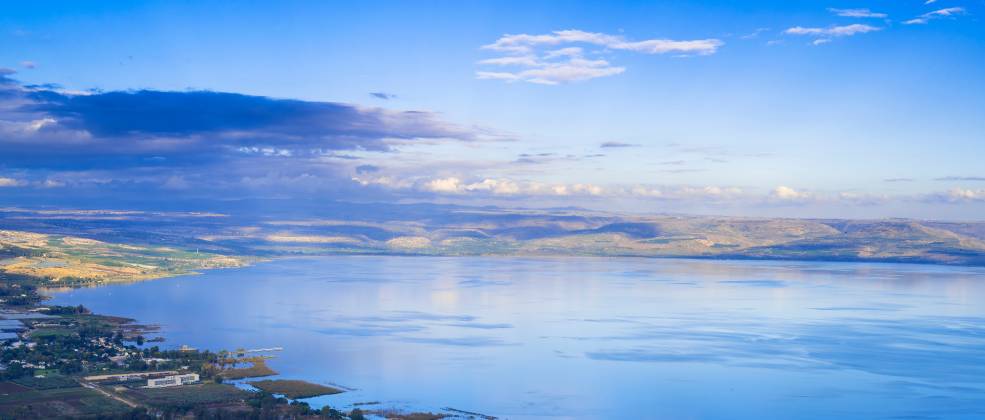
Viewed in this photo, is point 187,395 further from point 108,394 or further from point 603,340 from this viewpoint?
point 603,340

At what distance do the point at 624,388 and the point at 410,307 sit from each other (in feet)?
95.9

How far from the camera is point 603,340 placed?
43.3 meters

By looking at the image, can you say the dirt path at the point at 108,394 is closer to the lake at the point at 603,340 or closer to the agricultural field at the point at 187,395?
the agricultural field at the point at 187,395

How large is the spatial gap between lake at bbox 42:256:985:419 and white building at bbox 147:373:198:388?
360 centimetres

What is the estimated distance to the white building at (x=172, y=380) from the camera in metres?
28.8

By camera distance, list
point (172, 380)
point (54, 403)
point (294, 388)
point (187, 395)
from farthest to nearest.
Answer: point (294, 388) < point (172, 380) < point (187, 395) < point (54, 403)

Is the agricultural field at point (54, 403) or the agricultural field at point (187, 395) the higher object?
the agricultural field at point (187, 395)

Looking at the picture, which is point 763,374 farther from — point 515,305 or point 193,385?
point 515,305

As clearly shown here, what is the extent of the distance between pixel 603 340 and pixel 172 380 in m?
21.1

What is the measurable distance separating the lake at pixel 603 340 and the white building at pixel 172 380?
11.8 ft

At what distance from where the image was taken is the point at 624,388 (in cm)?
3123

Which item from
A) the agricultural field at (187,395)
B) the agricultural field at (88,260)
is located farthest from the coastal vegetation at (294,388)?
the agricultural field at (88,260)

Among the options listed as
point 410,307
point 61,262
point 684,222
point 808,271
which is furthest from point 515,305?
point 684,222

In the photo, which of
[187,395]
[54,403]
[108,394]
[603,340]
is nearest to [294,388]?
[187,395]
